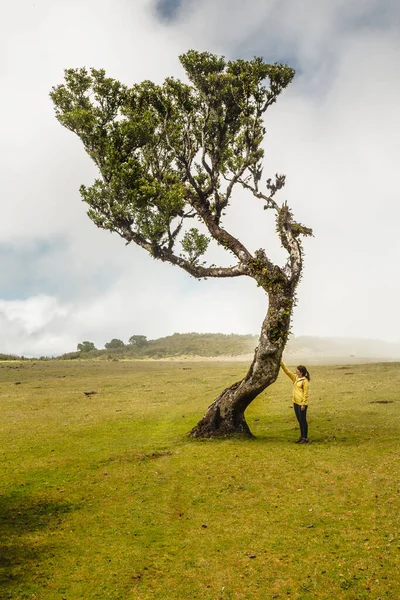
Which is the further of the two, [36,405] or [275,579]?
[36,405]

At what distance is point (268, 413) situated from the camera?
88.4 feet

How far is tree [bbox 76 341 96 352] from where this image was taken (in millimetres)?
124938

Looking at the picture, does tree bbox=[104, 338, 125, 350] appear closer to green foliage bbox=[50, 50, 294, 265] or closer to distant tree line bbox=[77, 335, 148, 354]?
distant tree line bbox=[77, 335, 148, 354]

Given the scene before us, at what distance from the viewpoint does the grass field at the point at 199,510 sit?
9125 millimetres

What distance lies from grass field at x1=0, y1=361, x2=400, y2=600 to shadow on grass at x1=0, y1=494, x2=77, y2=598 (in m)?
0.04

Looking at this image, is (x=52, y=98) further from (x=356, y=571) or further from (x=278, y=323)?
(x=356, y=571)

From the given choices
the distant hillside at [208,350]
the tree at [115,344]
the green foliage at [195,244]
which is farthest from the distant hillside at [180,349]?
the green foliage at [195,244]

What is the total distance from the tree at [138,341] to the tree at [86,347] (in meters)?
11.5

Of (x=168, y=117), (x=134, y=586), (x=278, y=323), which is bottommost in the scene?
(x=134, y=586)

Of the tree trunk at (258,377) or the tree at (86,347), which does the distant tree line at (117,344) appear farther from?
the tree trunk at (258,377)

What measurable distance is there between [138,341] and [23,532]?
12379 centimetres

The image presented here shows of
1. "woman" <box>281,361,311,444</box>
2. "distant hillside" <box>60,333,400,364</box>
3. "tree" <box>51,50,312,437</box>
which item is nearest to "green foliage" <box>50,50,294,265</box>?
"tree" <box>51,50,312,437</box>

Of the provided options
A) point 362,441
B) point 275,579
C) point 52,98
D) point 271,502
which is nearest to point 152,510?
point 271,502

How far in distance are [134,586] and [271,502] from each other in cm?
514
